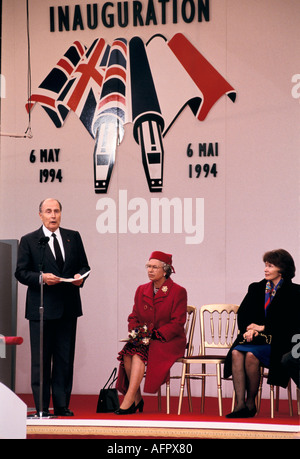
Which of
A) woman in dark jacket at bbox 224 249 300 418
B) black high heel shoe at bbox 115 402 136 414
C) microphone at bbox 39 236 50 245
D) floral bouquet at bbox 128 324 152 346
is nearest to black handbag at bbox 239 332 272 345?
woman in dark jacket at bbox 224 249 300 418

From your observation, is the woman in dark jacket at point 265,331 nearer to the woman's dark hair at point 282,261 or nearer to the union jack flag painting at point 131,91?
the woman's dark hair at point 282,261

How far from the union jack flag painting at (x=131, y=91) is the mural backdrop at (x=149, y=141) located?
0.4 inches

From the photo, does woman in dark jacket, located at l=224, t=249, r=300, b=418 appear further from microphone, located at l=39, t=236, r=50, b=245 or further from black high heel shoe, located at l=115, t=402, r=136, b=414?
microphone, located at l=39, t=236, r=50, b=245

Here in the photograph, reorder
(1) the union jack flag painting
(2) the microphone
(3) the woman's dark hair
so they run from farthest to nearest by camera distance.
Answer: (1) the union jack flag painting, (3) the woman's dark hair, (2) the microphone

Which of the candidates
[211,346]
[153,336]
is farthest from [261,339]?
[153,336]

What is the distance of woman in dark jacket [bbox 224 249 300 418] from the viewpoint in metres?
5.61

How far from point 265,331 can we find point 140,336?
960 mm

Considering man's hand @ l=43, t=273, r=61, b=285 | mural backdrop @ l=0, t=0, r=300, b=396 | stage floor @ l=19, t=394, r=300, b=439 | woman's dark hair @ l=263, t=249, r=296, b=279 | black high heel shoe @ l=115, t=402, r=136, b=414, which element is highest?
mural backdrop @ l=0, t=0, r=300, b=396

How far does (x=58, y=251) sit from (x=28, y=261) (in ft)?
0.80

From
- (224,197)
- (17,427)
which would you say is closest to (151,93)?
(224,197)

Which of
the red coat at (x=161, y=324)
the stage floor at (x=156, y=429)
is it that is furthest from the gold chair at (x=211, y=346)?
the stage floor at (x=156, y=429)

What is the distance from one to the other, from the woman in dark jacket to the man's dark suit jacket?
1279 millimetres

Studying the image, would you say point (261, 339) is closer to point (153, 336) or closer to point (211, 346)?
point (211, 346)

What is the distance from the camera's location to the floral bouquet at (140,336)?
5930 millimetres
